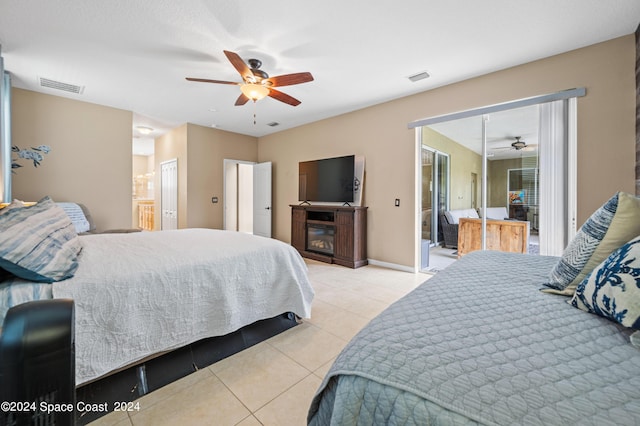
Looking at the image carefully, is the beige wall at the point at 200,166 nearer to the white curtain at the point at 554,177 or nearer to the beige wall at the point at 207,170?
the beige wall at the point at 207,170

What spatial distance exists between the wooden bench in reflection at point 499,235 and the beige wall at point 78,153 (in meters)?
5.76

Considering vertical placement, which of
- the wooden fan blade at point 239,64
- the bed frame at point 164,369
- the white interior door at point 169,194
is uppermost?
the wooden fan blade at point 239,64

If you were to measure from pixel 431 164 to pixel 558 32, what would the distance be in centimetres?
277

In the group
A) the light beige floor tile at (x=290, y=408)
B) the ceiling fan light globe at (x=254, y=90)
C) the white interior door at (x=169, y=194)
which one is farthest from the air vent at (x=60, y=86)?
the light beige floor tile at (x=290, y=408)

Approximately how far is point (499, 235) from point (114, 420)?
4.68 metres

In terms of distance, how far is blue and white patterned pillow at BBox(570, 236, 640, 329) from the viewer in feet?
2.53

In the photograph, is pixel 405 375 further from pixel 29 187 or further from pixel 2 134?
pixel 29 187

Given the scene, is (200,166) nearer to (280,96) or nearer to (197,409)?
(280,96)

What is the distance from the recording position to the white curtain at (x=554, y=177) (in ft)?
9.15

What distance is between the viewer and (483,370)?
1.94 feet

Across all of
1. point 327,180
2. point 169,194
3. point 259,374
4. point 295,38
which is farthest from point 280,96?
point 169,194

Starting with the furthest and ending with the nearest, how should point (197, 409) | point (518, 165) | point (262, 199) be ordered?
point (262, 199) < point (518, 165) < point (197, 409)

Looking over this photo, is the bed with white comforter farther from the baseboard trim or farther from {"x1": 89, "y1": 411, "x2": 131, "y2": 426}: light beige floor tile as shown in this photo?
the baseboard trim

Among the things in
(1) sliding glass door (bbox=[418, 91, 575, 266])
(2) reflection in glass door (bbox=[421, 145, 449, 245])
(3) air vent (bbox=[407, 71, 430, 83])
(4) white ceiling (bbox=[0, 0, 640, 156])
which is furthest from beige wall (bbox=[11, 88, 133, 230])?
(2) reflection in glass door (bbox=[421, 145, 449, 245])
